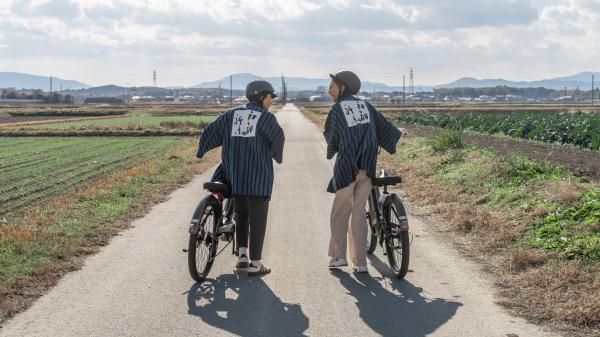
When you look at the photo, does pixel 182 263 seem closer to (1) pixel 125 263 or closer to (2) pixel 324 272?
(1) pixel 125 263

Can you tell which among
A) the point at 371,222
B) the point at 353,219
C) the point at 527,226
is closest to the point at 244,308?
the point at 353,219

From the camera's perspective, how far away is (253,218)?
6.86m

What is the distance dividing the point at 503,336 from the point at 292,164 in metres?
14.7

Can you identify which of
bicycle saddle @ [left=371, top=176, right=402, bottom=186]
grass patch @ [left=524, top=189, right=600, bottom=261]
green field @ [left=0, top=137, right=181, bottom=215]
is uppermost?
bicycle saddle @ [left=371, top=176, right=402, bottom=186]

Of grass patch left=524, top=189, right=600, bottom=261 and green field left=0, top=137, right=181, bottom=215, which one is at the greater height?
grass patch left=524, top=189, right=600, bottom=261

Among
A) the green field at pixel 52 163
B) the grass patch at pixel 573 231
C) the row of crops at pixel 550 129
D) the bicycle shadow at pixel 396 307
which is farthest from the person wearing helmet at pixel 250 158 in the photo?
the row of crops at pixel 550 129

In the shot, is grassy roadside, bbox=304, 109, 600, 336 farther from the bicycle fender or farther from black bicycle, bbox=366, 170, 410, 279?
the bicycle fender

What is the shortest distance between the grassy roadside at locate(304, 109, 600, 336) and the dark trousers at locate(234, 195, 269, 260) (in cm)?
218

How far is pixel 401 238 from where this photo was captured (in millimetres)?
6582

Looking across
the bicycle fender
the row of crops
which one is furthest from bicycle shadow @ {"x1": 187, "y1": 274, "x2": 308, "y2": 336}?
the row of crops

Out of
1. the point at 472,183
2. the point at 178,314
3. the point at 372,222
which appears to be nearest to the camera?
Result: the point at 178,314

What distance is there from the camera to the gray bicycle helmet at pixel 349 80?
682 centimetres

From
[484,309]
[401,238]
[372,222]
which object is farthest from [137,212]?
[484,309]

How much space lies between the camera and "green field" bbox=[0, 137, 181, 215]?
15680 mm
